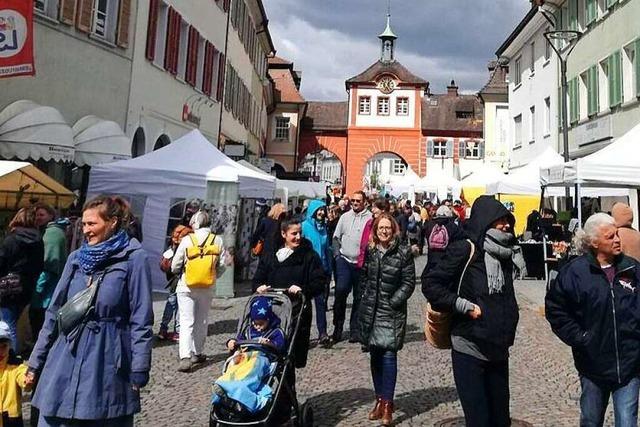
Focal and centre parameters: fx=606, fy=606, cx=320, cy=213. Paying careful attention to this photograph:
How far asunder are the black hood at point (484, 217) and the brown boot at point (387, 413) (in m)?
2.05

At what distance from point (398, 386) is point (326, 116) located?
51340 millimetres

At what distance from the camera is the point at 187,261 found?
24.0 ft

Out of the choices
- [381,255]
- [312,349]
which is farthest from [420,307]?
[381,255]

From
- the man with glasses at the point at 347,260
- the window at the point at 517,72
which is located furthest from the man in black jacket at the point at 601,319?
the window at the point at 517,72

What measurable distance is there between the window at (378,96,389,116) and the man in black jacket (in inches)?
1995

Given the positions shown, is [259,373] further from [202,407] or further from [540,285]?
[540,285]

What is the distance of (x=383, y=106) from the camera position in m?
54.0

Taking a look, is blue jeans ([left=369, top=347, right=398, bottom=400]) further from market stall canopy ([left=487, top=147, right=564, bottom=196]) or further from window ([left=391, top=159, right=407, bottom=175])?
window ([left=391, top=159, right=407, bottom=175])

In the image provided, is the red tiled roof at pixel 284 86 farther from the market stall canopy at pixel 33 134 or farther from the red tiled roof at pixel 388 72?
the market stall canopy at pixel 33 134

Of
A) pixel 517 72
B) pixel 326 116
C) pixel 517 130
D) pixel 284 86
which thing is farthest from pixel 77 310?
pixel 326 116

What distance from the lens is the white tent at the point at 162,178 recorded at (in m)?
11.6

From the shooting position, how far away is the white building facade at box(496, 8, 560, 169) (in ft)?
81.3

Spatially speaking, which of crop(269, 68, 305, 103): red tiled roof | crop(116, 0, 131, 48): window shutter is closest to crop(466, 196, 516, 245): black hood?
crop(116, 0, 131, 48): window shutter

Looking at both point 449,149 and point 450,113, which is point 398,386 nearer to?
point 449,149
